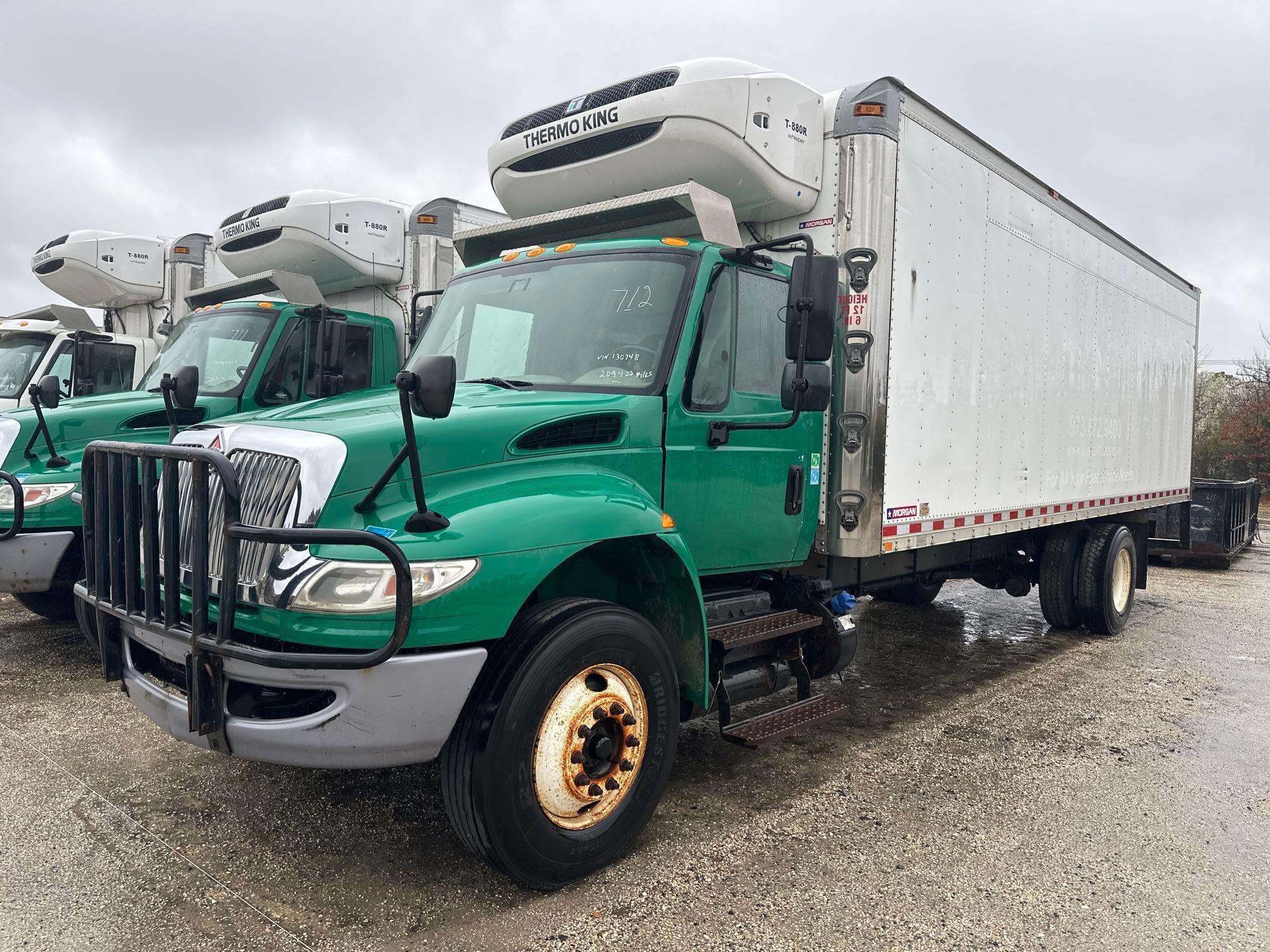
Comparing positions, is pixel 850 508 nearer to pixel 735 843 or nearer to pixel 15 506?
pixel 735 843

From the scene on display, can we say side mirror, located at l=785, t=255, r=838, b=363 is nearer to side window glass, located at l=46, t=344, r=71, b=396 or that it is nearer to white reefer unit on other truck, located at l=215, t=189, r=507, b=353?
white reefer unit on other truck, located at l=215, t=189, r=507, b=353

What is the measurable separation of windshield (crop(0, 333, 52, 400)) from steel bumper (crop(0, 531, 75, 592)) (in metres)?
4.65

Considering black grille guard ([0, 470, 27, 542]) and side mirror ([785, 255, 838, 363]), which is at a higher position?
side mirror ([785, 255, 838, 363])

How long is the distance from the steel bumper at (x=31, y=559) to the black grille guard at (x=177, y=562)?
2372mm

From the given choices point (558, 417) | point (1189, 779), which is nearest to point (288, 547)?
point (558, 417)

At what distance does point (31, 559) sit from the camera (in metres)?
5.69

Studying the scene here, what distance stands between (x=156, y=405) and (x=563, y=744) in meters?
4.99

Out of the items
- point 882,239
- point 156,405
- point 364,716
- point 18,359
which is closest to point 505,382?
point 364,716

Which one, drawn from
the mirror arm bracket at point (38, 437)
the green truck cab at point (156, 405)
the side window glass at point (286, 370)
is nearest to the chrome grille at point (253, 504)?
the green truck cab at point (156, 405)

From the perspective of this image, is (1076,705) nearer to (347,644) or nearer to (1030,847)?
(1030,847)

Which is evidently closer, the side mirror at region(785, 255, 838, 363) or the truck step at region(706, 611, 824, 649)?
the side mirror at region(785, 255, 838, 363)

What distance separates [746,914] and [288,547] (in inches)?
78.8

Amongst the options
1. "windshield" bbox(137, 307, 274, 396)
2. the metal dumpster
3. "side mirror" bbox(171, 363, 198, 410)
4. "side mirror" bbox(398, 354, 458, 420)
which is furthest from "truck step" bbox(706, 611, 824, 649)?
the metal dumpster

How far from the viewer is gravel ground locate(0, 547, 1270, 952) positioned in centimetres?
Answer: 310
